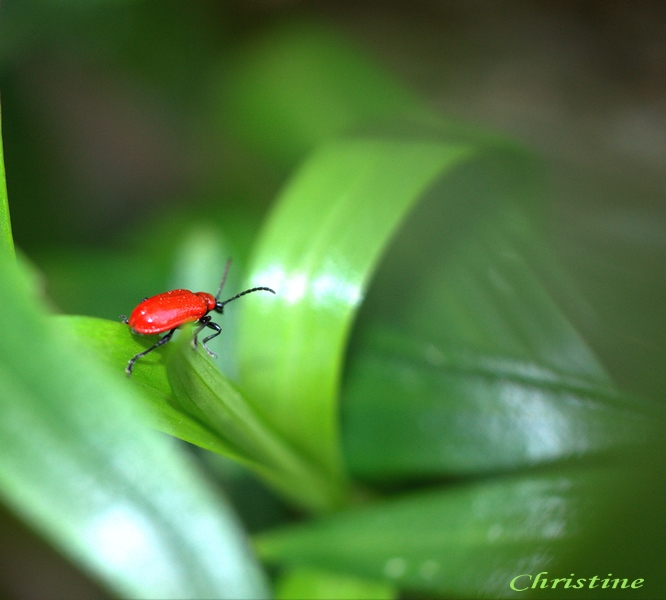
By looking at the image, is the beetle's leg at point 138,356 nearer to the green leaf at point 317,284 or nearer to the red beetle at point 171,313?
the red beetle at point 171,313

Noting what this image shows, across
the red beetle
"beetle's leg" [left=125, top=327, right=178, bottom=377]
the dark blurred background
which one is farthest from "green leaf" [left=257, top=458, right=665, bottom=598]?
the dark blurred background

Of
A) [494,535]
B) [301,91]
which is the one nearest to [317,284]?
[494,535]

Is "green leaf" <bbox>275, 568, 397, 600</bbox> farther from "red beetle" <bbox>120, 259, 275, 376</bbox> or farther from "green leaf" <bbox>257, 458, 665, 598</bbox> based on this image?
"red beetle" <bbox>120, 259, 275, 376</bbox>

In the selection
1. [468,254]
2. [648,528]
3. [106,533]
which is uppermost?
[468,254]

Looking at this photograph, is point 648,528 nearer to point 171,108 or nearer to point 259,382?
point 259,382

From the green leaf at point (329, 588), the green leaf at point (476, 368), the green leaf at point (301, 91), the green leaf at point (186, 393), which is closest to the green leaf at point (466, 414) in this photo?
the green leaf at point (476, 368)

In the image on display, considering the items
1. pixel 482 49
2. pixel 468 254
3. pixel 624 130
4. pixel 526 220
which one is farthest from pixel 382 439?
pixel 482 49
